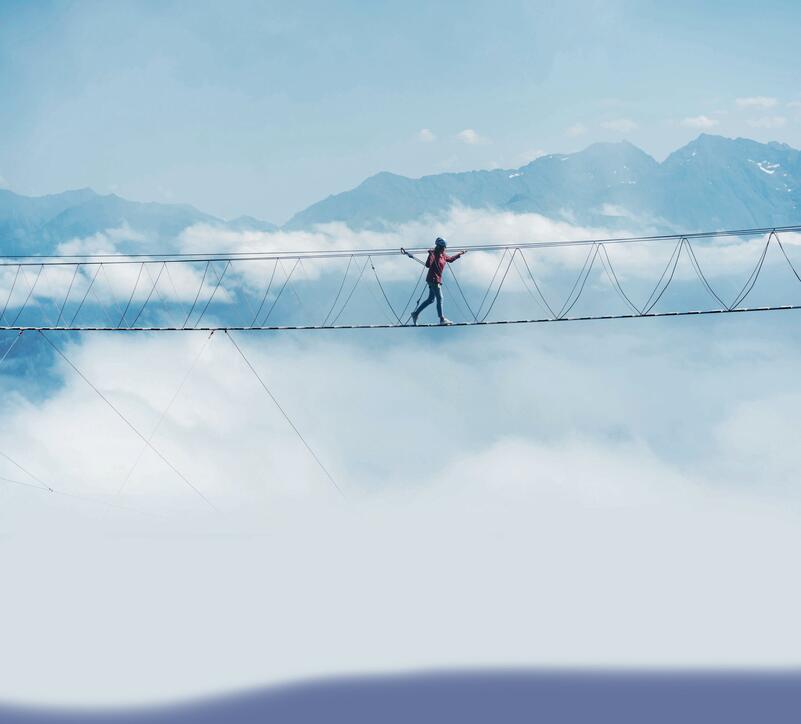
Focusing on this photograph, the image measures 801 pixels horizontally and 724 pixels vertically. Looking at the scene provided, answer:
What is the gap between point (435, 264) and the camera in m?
24.2

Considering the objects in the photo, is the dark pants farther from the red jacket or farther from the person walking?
the red jacket

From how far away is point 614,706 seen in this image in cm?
8156

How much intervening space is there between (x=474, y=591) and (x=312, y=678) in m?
35.8

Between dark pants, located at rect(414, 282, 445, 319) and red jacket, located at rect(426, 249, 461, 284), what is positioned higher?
red jacket, located at rect(426, 249, 461, 284)

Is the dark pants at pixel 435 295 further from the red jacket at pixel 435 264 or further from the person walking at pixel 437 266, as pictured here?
the red jacket at pixel 435 264

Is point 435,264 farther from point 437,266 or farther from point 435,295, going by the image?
point 435,295

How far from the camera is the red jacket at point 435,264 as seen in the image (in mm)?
23969

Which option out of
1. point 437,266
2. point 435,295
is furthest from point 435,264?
point 435,295

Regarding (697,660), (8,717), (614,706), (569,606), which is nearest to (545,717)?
(614,706)

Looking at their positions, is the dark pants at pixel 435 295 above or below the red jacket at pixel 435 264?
below

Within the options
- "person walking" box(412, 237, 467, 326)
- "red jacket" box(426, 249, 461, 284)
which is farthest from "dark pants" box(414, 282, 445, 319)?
"red jacket" box(426, 249, 461, 284)

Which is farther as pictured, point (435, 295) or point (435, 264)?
point (435, 295)

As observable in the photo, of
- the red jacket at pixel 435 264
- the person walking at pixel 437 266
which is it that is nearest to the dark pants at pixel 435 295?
the person walking at pixel 437 266

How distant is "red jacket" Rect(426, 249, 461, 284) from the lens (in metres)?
24.0
